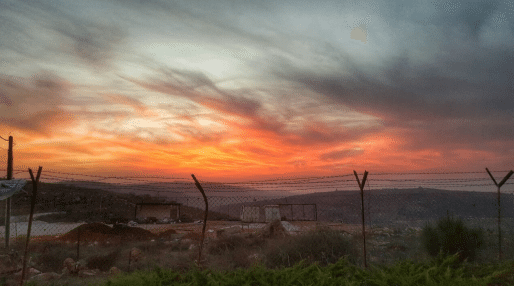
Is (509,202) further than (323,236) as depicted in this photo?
Yes

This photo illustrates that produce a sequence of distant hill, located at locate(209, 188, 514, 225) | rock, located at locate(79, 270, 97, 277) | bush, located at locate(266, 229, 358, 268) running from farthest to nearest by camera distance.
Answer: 1. distant hill, located at locate(209, 188, 514, 225)
2. bush, located at locate(266, 229, 358, 268)
3. rock, located at locate(79, 270, 97, 277)

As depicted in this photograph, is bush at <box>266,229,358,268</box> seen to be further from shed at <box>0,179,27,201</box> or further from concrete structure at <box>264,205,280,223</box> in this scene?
concrete structure at <box>264,205,280,223</box>

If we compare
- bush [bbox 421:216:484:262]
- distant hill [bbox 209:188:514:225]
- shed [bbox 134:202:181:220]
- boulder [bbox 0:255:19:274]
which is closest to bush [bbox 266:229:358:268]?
bush [bbox 421:216:484:262]

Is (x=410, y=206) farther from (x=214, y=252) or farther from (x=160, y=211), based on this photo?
(x=214, y=252)

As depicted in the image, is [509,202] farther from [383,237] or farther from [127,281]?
[127,281]

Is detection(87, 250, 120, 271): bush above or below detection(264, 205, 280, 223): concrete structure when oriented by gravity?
below

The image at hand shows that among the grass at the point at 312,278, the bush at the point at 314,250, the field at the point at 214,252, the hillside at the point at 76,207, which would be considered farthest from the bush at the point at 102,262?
the hillside at the point at 76,207

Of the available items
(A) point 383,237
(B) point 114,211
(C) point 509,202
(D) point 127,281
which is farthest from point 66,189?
(C) point 509,202

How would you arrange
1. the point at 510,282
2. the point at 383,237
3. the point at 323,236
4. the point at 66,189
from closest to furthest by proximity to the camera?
1. the point at 510,282
2. the point at 323,236
3. the point at 383,237
4. the point at 66,189

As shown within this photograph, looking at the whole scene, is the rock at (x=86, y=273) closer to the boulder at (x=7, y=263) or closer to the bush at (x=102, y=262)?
the bush at (x=102, y=262)
